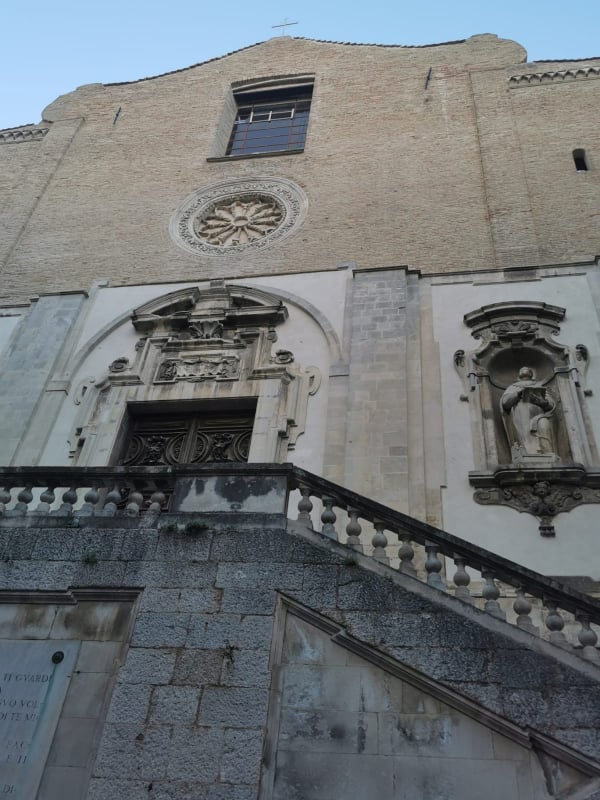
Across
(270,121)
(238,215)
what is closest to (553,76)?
(270,121)

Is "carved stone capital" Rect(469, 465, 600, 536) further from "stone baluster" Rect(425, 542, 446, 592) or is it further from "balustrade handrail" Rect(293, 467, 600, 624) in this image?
"stone baluster" Rect(425, 542, 446, 592)

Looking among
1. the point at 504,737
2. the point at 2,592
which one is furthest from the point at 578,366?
the point at 2,592

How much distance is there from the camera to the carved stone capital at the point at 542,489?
8.30 m

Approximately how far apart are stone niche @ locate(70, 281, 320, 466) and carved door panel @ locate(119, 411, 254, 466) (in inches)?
0.6

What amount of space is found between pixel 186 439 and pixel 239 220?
239 inches

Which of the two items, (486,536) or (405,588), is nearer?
(405,588)

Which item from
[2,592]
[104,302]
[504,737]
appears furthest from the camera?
[104,302]

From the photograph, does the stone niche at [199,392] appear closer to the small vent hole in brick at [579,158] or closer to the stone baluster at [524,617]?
the stone baluster at [524,617]

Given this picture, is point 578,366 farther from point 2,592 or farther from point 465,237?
point 2,592

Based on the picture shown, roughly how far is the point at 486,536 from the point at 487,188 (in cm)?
801

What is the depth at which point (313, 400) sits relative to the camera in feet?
33.2

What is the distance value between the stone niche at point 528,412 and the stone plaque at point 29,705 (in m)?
5.22

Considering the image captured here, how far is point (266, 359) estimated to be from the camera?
35.3 ft

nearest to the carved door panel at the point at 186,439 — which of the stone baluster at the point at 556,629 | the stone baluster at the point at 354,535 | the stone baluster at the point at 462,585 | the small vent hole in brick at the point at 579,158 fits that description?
the stone baluster at the point at 354,535
